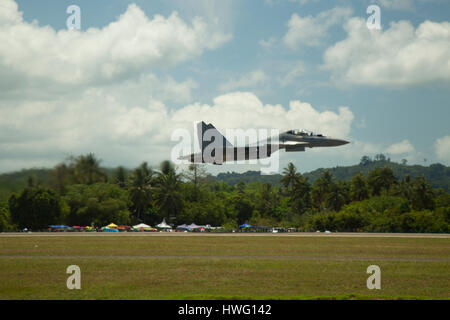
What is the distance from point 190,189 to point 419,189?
67666mm

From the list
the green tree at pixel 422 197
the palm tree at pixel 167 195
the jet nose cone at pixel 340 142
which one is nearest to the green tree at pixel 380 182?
the green tree at pixel 422 197

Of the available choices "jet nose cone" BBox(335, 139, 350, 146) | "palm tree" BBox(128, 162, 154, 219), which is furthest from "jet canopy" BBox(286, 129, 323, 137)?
"palm tree" BBox(128, 162, 154, 219)

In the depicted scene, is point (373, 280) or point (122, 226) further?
point (122, 226)

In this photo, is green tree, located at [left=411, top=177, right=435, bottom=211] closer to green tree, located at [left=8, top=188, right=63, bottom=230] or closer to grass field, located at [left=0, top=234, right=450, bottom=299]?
green tree, located at [left=8, top=188, right=63, bottom=230]

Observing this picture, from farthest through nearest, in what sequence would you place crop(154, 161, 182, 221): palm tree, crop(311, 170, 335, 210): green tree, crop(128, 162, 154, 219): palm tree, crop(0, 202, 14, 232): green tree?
crop(311, 170, 335, 210): green tree, crop(154, 161, 182, 221): palm tree, crop(128, 162, 154, 219): palm tree, crop(0, 202, 14, 232): green tree

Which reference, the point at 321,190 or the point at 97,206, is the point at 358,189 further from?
the point at 97,206

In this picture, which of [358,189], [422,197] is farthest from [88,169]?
[358,189]

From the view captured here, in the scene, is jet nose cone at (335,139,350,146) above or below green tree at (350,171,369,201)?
above

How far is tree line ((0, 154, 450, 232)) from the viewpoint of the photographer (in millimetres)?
51719

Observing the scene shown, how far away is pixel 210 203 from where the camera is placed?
420ft

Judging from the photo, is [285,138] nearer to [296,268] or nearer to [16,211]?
[296,268]

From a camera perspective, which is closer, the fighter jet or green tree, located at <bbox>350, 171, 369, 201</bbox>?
the fighter jet
